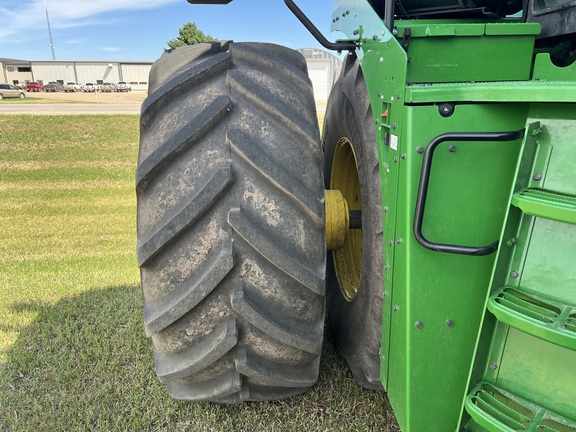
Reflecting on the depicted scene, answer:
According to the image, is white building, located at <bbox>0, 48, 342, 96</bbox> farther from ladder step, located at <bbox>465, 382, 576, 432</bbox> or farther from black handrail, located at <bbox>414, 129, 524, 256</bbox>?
ladder step, located at <bbox>465, 382, 576, 432</bbox>

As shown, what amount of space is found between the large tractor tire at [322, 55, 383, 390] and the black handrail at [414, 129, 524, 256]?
320 millimetres

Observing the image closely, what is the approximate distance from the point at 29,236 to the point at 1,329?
2149 millimetres

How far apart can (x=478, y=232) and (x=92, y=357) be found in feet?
6.49

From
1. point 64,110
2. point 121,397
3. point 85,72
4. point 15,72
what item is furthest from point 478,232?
point 15,72

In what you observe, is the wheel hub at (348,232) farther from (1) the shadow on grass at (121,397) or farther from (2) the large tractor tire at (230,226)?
(2) the large tractor tire at (230,226)

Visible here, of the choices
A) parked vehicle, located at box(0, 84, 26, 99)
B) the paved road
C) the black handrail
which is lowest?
parked vehicle, located at box(0, 84, 26, 99)

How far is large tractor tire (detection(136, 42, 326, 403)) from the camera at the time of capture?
1439mm

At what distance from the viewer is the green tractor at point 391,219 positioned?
44.8 inches

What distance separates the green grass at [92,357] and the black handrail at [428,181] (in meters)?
1.01

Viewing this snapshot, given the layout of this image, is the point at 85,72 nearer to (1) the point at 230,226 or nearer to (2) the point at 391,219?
(1) the point at 230,226

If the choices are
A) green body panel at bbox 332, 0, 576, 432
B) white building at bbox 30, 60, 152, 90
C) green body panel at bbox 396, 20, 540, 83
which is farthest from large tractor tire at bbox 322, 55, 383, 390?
white building at bbox 30, 60, 152, 90

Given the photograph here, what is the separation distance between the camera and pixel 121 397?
212 centimetres

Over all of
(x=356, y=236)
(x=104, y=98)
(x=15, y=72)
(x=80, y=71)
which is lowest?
(x=15, y=72)

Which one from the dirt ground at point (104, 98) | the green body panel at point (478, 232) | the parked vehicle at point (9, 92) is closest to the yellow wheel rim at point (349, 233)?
the green body panel at point (478, 232)
